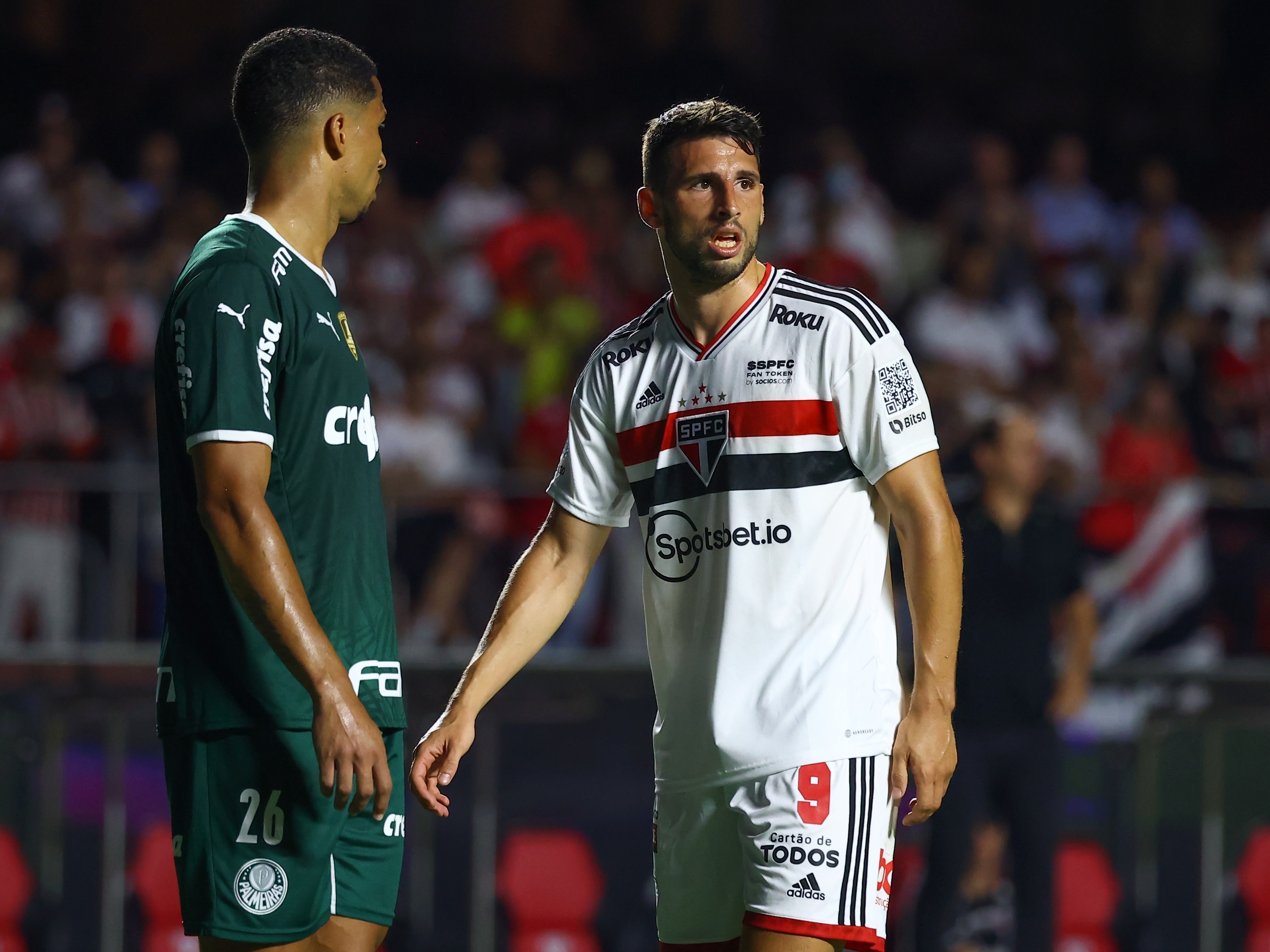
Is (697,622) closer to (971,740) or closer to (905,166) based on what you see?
(971,740)

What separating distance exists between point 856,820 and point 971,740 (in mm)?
3673

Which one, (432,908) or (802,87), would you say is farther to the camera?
(802,87)

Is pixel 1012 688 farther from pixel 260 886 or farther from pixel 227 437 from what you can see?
pixel 227 437

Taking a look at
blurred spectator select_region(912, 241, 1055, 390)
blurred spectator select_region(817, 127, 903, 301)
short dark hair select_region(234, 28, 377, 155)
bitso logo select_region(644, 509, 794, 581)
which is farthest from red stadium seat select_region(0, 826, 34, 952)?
blurred spectator select_region(817, 127, 903, 301)

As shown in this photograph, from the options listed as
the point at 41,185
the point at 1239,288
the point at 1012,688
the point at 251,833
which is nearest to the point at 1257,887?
the point at 1012,688

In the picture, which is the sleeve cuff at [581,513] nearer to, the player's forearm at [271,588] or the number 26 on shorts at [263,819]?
the player's forearm at [271,588]

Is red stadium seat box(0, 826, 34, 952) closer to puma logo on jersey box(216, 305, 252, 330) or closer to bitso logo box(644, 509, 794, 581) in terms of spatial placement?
bitso logo box(644, 509, 794, 581)

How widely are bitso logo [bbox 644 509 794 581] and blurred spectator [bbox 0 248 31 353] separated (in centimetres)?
779

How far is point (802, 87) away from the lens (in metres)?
14.3

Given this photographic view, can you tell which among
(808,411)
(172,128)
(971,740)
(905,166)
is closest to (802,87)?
(905,166)

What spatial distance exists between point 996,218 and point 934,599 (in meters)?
8.58

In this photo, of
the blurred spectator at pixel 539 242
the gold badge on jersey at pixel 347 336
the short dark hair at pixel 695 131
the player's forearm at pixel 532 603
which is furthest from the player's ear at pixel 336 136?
the blurred spectator at pixel 539 242

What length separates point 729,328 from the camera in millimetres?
3762

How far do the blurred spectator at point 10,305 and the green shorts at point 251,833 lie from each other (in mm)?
7884
